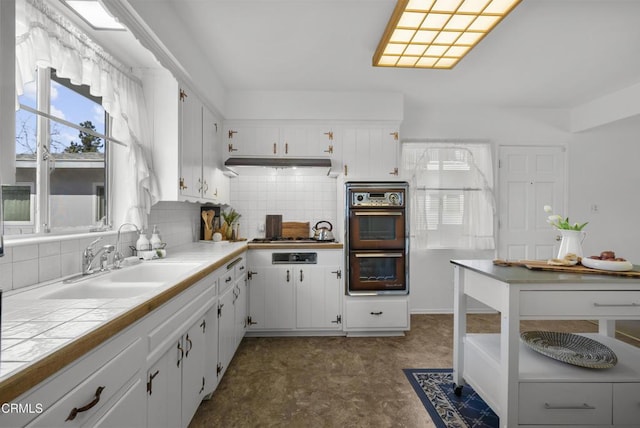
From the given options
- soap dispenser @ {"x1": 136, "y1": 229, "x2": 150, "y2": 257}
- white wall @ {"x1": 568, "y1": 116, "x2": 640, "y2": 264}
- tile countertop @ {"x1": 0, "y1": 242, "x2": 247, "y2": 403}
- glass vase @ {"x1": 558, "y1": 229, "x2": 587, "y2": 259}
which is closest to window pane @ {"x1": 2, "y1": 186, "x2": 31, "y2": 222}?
tile countertop @ {"x1": 0, "y1": 242, "x2": 247, "y2": 403}

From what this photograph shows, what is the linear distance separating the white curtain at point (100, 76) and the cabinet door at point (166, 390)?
1089 millimetres

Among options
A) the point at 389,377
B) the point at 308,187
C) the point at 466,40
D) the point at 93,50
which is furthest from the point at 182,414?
the point at 466,40

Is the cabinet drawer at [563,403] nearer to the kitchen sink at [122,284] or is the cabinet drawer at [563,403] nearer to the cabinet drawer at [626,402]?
the cabinet drawer at [626,402]

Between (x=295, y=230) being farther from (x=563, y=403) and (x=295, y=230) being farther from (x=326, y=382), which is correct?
(x=563, y=403)

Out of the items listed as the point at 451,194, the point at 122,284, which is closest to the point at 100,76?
the point at 122,284

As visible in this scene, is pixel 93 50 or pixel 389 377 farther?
pixel 389 377

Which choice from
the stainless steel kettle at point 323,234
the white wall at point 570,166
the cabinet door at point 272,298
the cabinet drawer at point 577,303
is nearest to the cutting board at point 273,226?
the stainless steel kettle at point 323,234

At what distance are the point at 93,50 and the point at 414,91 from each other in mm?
2926

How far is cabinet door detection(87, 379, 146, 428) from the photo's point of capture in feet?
3.01

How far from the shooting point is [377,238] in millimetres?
3160

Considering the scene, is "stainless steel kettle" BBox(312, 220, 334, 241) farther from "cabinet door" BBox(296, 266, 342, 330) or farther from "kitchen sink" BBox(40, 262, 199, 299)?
"kitchen sink" BBox(40, 262, 199, 299)

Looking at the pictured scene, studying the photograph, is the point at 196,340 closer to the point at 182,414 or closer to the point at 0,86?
the point at 182,414

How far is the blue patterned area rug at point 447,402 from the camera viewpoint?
1847 millimetres

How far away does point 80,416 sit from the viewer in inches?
31.8
